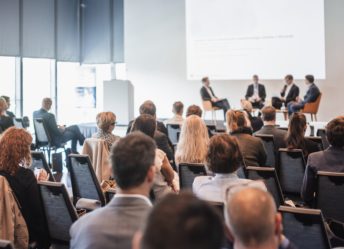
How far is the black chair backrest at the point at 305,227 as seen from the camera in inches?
87.7

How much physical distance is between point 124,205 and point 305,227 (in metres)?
0.99

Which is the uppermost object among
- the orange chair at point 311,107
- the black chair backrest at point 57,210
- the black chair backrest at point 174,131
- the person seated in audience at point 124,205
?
the orange chair at point 311,107

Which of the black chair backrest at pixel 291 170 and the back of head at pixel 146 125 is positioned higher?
the back of head at pixel 146 125

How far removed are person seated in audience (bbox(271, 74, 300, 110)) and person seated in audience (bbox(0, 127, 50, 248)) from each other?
8302 mm

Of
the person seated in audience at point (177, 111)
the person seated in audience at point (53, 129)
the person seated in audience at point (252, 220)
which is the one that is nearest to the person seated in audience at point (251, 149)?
the person seated in audience at point (177, 111)

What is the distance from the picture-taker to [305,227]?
2285 mm

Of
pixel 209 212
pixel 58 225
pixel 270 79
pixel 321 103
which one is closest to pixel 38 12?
pixel 270 79

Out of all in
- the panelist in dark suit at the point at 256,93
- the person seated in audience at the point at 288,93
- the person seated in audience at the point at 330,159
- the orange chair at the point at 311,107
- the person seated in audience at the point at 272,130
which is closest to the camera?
the person seated in audience at the point at 330,159

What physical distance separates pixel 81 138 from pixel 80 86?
6.45 meters

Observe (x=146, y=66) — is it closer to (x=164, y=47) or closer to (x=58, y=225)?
(x=164, y=47)

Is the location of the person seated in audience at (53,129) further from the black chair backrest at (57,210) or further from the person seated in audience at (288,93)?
the black chair backrest at (57,210)

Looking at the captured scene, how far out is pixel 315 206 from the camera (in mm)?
3422

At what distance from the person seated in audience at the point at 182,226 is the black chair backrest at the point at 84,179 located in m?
2.82

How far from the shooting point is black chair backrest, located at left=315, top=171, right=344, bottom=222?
321 centimetres
